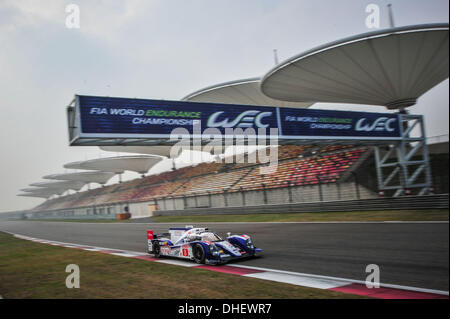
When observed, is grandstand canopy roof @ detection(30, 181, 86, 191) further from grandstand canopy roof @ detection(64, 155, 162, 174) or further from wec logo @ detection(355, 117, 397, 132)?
wec logo @ detection(355, 117, 397, 132)

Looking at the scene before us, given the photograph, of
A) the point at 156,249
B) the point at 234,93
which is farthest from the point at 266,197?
the point at 156,249

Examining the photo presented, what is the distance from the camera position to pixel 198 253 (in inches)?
355

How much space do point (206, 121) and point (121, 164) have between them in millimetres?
54151

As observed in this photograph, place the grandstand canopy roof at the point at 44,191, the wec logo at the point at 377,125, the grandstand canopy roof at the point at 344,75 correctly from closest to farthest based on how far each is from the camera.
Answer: the grandstand canopy roof at the point at 344,75 → the wec logo at the point at 377,125 → the grandstand canopy roof at the point at 44,191

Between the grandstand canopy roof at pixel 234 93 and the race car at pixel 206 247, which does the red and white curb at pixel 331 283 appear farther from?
the grandstand canopy roof at pixel 234 93

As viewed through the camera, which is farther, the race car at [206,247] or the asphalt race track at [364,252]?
the race car at [206,247]

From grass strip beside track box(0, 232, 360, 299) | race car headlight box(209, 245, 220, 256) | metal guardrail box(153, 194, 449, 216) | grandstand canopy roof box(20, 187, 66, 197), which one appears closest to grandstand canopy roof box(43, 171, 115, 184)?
grandstand canopy roof box(20, 187, 66, 197)

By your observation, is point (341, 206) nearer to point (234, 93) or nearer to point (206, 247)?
point (206, 247)

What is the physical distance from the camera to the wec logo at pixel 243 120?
13.7 metres

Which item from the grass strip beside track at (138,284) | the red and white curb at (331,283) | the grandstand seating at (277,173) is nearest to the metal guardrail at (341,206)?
the grandstand seating at (277,173)

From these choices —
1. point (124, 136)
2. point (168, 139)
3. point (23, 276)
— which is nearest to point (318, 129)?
point (168, 139)

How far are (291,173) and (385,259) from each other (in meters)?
19.5
